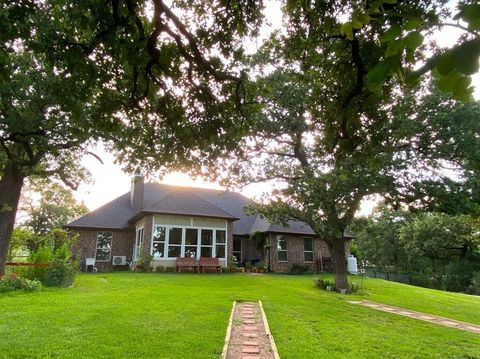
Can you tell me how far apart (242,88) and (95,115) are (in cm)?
303

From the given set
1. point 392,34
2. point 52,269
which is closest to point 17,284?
point 52,269

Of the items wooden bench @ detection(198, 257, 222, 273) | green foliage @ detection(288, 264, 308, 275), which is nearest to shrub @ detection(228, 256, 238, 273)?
wooden bench @ detection(198, 257, 222, 273)

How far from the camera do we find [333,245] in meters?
17.4

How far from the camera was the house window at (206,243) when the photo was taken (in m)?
24.1

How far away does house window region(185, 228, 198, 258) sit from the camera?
2373cm

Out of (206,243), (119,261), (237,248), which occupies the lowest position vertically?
(119,261)

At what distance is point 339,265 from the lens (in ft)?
55.8

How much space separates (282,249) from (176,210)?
9.14 meters

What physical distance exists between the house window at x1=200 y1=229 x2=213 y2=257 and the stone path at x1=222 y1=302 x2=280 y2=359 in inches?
560

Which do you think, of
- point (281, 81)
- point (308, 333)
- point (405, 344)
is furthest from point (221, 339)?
point (281, 81)

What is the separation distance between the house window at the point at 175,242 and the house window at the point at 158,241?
1.44ft

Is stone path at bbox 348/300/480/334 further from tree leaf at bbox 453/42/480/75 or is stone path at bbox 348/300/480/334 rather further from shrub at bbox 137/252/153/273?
shrub at bbox 137/252/153/273

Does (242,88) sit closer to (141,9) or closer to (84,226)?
(141,9)

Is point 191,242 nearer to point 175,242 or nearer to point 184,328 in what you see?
point 175,242
